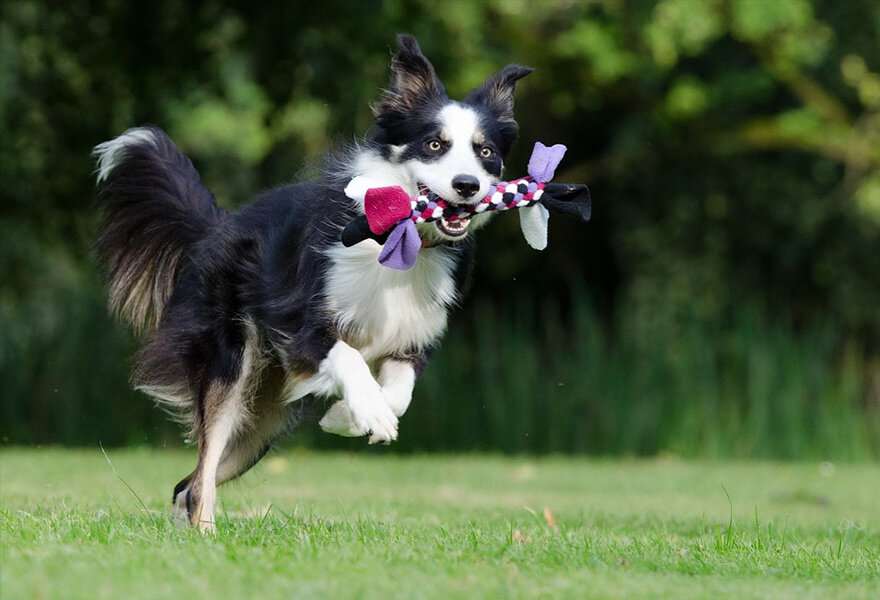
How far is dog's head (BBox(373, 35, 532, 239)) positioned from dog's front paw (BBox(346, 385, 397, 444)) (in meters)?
0.80

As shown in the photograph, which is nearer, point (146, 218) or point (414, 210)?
point (414, 210)

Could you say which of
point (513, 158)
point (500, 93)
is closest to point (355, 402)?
point (500, 93)

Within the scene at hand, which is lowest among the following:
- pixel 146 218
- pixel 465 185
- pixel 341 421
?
pixel 341 421

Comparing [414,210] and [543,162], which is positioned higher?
[543,162]

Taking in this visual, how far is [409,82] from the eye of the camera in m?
6.59

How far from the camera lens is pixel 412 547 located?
5.38 meters

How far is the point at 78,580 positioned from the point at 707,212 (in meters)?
16.3

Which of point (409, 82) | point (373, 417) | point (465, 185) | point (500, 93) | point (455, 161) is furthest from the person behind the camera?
point (500, 93)

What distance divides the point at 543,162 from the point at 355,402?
4.73 ft

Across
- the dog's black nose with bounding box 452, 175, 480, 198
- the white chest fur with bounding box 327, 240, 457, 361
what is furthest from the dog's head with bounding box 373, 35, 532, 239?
the white chest fur with bounding box 327, 240, 457, 361

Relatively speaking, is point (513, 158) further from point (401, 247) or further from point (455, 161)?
point (401, 247)

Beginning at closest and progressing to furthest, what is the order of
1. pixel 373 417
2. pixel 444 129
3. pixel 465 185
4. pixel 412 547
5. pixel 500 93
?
pixel 412 547 → pixel 373 417 → pixel 465 185 → pixel 444 129 → pixel 500 93

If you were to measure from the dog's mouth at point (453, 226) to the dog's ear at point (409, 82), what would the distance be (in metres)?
0.62

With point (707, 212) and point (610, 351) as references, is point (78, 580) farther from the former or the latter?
point (707, 212)
